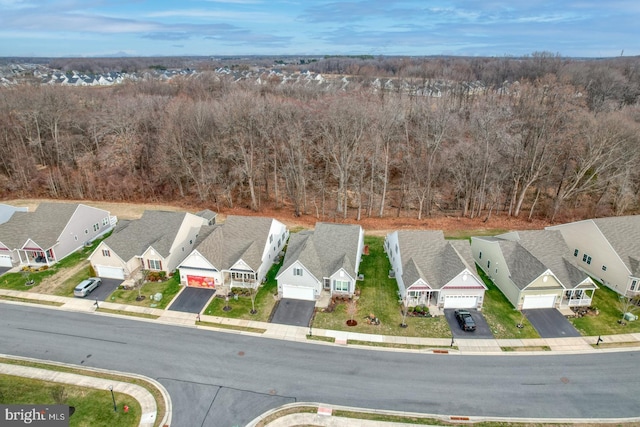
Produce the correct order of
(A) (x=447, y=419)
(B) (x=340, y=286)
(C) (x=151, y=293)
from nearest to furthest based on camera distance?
(A) (x=447, y=419) < (B) (x=340, y=286) < (C) (x=151, y=293)

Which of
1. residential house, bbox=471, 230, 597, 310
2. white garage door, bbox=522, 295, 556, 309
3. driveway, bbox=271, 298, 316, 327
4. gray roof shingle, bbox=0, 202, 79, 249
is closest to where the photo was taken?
driveway, bbox=271, 298, 316, 327

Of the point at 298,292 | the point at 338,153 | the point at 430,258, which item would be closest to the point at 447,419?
the point at 430,258

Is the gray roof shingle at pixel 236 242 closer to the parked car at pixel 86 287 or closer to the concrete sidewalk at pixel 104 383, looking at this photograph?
the parked car at pixel 86 287

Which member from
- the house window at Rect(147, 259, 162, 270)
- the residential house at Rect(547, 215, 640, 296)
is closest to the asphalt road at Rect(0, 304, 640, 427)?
the house window at Rect(147, 259, 162, 270)

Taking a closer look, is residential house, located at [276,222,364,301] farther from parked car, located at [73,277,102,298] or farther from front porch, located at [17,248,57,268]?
front porch, located at [17,248,57,268]

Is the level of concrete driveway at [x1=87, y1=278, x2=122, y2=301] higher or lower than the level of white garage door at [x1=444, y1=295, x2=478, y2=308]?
lower

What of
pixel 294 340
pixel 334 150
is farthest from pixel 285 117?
pixel 294 340

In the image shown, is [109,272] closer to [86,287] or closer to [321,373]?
[86,287]
